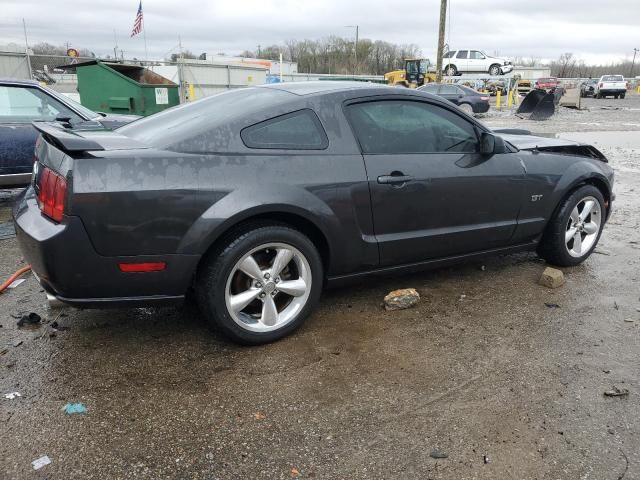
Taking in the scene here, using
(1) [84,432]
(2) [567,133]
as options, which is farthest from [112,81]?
→ (2) [567,133]

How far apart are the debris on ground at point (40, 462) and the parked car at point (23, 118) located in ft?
15.1

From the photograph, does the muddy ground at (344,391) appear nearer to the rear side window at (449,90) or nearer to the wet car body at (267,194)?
the wet car body at (267,194)

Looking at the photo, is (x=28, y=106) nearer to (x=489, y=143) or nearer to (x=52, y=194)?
(x=52, y=194)

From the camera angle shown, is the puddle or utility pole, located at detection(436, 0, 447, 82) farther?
utility pole, located at detection(436, 0, 447, 82)

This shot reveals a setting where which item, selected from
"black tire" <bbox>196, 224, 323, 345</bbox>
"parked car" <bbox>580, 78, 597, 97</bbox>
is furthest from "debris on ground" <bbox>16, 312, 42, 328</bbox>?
"parked car" <bbox>580, 78, 597, 97</bbox>

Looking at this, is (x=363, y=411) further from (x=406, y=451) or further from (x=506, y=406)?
(x=506, y=406)

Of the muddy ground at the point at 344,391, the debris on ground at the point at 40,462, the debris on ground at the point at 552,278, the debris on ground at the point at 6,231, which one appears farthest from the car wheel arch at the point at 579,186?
the debris on ground at the point at 6,231

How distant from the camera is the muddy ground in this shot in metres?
2.31

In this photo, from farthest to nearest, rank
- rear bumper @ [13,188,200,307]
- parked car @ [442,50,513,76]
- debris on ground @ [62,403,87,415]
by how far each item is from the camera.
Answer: parked car @ [442,50,513,76] → rear bumper @ [13,188,200,307] → debris on ground @ [62,403,87,415]

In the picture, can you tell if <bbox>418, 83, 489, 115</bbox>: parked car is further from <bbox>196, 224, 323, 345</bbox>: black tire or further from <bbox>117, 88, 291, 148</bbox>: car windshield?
<bbox>196, 224, 323, 345</bbox>: black tire

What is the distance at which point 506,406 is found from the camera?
2713mm

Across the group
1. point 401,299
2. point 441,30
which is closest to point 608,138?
point 401,299

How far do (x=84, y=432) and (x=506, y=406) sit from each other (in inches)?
79.6

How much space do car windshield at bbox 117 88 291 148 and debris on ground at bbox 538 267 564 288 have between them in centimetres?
249
